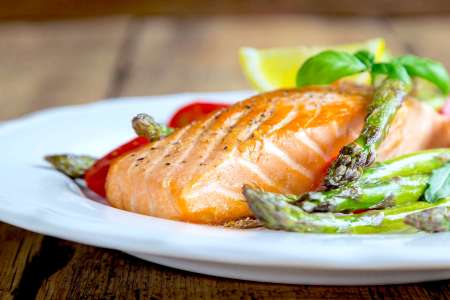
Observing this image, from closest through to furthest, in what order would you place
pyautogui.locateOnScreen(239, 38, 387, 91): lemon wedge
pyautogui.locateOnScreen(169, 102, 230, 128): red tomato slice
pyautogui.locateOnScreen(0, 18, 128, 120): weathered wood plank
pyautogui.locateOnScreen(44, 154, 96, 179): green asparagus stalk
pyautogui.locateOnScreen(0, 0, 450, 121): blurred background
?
pyautogui.locateOnScreen(44, 154, 96, 179): green asparagus stalk
pyautogui.locateOnScreen(169, 102, 230, 128): red tomato slice
pyautogui.locateOnScreen(239, 38, 387, 91): lemon wedge
pyautogui.locateOnScreen(0, 18, 128, 120): weathered wood plank
pyautogui.locateOnScreen(0, 0, 450, 121): blurred background

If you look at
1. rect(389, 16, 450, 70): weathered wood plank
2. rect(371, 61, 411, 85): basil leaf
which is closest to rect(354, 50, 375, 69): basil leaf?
rect(371, 61, 411, 85): basil leaf

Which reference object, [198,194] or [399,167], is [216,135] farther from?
[399,167]

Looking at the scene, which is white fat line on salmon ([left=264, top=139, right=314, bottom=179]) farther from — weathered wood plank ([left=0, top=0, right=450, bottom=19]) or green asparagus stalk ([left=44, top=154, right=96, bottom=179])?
weathered wood plank ([left=0, top=0, right=450, bottom=19])

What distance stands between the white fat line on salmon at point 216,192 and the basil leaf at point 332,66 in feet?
2.90

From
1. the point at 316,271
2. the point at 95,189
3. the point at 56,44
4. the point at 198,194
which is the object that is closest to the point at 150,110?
the point at 95,189

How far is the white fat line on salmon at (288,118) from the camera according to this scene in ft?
9.94

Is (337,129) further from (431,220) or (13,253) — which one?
(13,253)

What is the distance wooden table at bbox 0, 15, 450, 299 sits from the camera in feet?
8.55

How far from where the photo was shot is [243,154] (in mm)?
2908

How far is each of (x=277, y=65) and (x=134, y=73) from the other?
7.79 ft

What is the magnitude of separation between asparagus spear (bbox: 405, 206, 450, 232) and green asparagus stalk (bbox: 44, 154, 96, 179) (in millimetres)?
1548

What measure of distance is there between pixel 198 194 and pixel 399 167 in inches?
28.8

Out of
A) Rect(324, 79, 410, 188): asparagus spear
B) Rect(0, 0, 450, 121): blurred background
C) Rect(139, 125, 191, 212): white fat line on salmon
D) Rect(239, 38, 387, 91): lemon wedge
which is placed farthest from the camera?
Rect(0, 0, 450, 121): blurred background

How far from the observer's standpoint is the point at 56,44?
7.83 metres
